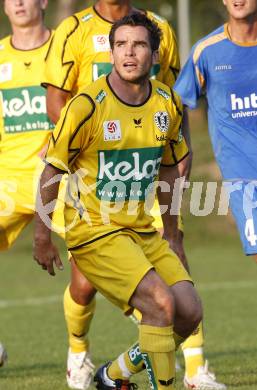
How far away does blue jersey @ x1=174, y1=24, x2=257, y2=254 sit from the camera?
25.9 ft

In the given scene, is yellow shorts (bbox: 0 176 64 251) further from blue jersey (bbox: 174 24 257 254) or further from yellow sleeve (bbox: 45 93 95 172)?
yellow sleeve (bbox: 45 93 95 172)

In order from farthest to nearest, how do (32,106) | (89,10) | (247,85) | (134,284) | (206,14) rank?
(206,14) → (32,106) → (89,10) → (247,85) → (134,284)

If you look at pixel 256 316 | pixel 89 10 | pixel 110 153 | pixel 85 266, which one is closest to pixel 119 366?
pixel 85 266

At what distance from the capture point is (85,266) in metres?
6.68

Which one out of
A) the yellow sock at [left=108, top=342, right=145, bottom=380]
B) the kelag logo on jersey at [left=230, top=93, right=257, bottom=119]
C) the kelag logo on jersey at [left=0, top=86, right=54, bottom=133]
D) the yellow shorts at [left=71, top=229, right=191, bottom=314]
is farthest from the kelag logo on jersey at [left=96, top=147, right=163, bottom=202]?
the kelag logo on jersey at [left=0, top=86, right=54, bottom=133]

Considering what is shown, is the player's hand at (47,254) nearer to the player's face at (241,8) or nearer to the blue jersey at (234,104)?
the blue jersey at (234,104)

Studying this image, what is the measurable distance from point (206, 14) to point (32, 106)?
23854 millimetres

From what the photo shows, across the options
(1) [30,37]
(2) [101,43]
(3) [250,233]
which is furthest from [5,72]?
(3) [250,233]

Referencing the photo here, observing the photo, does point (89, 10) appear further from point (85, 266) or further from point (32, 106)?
point (85, 266)

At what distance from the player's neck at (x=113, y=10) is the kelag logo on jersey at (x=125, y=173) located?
1.92 metres

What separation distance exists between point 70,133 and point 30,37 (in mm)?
3093

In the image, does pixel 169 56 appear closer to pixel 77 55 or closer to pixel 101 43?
pixel 101 43

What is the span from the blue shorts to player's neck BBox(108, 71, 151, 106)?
1.46 metres

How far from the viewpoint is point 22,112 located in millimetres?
9078
